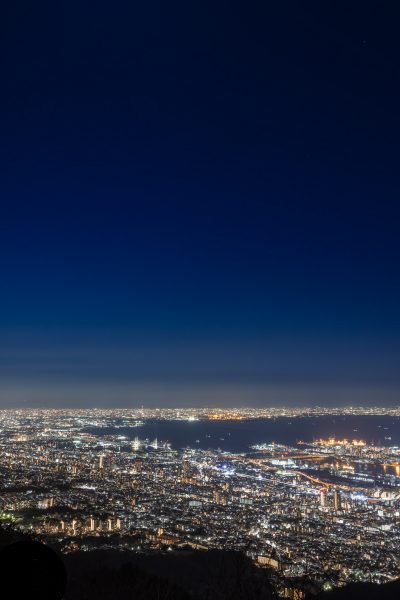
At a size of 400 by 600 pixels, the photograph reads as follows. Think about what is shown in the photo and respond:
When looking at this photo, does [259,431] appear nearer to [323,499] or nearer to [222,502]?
[323,499]

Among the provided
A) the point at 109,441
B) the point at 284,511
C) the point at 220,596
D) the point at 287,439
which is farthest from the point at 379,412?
the point at 220,596

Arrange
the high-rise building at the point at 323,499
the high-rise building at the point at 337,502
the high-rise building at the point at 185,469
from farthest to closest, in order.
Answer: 1. the high-rise building at the point at 185,469
2. the high-rise building at the point at 323,499
3. the high-rise building at the point at 337,502

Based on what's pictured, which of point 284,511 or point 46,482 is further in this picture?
point 46,482

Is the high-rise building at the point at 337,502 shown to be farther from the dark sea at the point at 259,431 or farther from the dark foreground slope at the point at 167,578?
the dark sea at the point at 259,431

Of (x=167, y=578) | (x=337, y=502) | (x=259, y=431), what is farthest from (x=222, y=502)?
(x=259, y=431)

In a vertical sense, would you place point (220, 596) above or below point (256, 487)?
above

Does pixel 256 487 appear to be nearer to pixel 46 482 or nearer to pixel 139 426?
pixel 46 482

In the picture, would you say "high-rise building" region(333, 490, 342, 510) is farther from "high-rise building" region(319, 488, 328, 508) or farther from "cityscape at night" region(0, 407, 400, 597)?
"high-rise building" region(319, 488, 328, 508)

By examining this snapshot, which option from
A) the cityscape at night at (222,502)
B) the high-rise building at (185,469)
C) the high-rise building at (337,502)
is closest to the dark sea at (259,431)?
the cityscape at night at (222,502)
